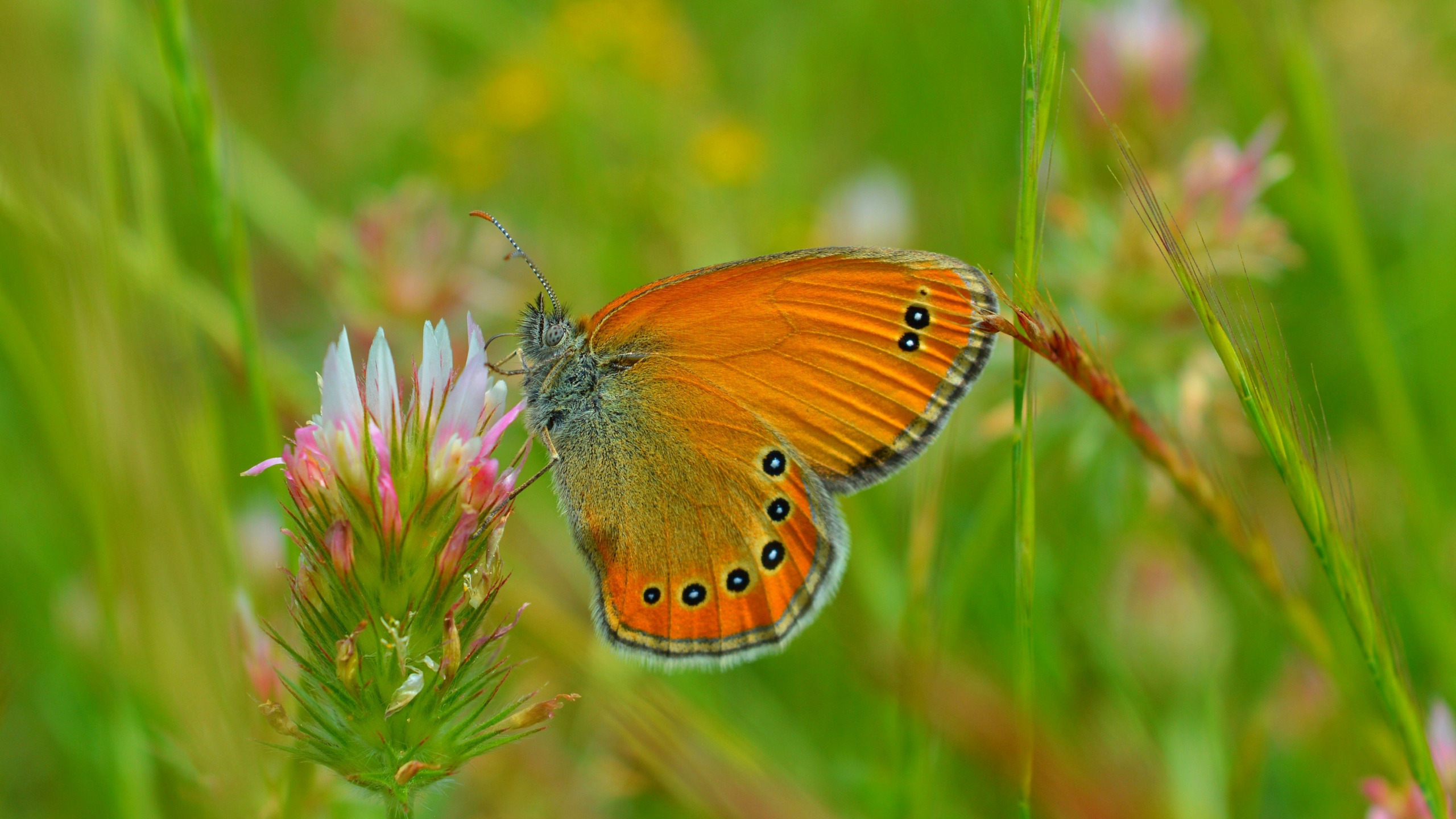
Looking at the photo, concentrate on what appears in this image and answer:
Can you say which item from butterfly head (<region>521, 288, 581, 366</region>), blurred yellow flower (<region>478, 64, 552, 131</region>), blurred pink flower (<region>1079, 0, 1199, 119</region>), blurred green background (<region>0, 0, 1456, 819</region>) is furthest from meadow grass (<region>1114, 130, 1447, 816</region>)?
blurred yellow flower (<region>478, 64, 552, 131</region>)

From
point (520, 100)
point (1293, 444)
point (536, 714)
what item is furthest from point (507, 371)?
point (520, 100)

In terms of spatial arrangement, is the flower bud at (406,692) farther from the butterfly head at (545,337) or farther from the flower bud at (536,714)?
the butterfly head at (545,337)

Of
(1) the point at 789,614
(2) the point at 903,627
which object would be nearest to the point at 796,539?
(1) the point at 789,614

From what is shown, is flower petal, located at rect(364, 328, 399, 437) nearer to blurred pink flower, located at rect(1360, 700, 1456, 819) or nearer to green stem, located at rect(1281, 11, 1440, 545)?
blurred pink flower, located at rect(1360, 700, 1456, 819)

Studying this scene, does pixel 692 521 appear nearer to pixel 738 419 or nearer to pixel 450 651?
pixel 738 419

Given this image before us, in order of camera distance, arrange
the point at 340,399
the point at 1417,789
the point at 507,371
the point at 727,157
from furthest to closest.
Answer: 1. the point at 727,157
2. the point at 507,371
3. the point at 1417,789
4. the point at 340,399
